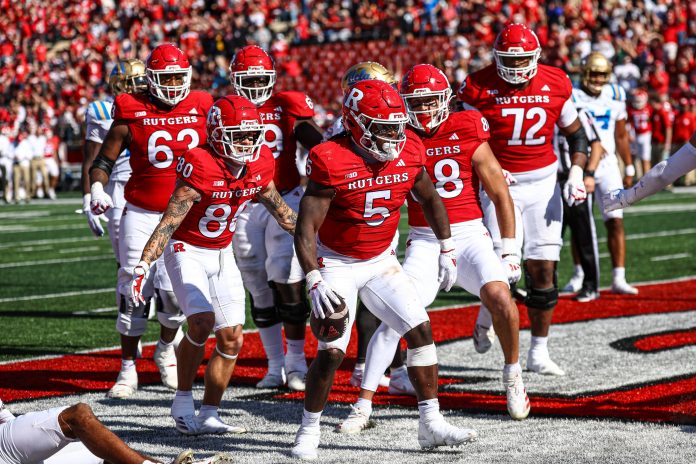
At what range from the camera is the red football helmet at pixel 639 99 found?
66.8 feet

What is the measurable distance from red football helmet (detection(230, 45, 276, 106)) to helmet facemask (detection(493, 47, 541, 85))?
1.38 meters

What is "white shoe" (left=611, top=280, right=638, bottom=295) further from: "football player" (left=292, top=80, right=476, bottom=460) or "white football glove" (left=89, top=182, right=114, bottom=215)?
"white football glove" (left=89, top=182, right=114, bottom=215)

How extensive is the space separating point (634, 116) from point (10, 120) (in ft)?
48.3

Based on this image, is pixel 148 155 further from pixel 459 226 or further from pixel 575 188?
pixel 575 188

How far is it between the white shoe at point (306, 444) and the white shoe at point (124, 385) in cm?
174

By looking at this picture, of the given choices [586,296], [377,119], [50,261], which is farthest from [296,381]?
[50,261]

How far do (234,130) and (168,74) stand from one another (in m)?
1.23

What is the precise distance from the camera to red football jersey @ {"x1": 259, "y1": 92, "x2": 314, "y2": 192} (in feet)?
21.9

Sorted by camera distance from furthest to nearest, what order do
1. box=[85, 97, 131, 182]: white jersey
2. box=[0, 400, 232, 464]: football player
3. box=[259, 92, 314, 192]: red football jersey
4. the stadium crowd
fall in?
the stadium crowd → box=[85, 97, 131, 182]: white jersey → box=[259, 92, 314, 192]: red football jersey → box=[0, 400, 232, 464]: football player

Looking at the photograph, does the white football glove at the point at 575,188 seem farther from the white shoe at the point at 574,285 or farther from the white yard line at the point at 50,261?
the white yard line at the point at 50,261

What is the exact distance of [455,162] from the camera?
19.3ft

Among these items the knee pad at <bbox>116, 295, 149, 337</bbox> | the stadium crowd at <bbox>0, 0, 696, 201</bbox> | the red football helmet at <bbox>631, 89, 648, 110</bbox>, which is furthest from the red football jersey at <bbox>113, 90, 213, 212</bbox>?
the red football helmet at <bbox>631, 89, 648, 110</bbox>

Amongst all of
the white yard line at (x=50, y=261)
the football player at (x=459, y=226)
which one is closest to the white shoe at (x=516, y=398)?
the football player at (x=459, y=226)

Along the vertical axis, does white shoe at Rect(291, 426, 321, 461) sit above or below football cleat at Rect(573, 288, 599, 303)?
above
